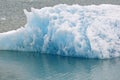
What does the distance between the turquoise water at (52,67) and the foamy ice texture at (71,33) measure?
24 centimetres

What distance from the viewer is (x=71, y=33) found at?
40.3 ft

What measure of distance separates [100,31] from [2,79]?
326cm

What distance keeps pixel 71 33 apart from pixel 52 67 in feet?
3.78

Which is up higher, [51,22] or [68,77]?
[51,22]

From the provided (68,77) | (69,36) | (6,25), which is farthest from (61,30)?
(6,25)

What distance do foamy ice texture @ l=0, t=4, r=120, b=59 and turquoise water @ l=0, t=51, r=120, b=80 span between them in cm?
24

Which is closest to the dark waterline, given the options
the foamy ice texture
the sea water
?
the foamy ice texture

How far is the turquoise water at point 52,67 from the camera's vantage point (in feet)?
36.0

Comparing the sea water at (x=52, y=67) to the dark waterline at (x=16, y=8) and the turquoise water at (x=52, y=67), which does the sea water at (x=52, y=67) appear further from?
the dark waterline at (x=16, y=8)

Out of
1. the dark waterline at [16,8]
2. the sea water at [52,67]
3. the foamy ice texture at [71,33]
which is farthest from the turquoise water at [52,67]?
the dark waterline at [16,8]

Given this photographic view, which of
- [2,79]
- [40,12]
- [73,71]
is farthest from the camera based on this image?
[40,12]

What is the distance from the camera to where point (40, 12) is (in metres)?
13.1

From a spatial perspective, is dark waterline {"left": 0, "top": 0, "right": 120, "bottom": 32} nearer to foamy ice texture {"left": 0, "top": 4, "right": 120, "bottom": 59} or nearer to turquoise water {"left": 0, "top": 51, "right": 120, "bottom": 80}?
foamy ice texture {"left": 0, "top": 4, "right": 120, "bottom": 59}

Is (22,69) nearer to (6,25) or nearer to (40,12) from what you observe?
(40,12)
